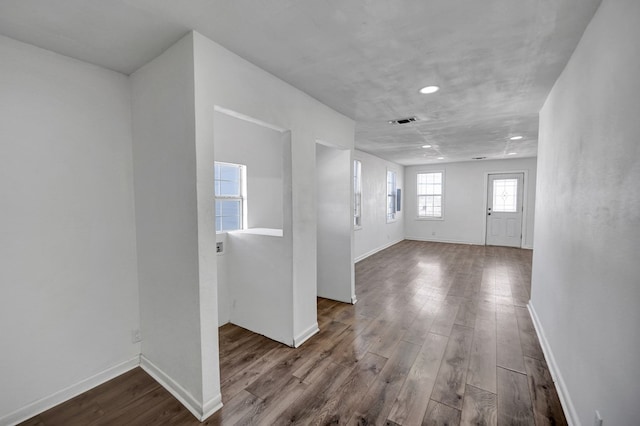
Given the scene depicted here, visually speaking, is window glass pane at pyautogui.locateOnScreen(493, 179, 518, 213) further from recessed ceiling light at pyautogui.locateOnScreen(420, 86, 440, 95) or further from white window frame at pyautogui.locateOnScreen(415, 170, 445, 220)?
recessed ceiling light at pyautogui.locateOnScreen(420, 86, 440, 95)

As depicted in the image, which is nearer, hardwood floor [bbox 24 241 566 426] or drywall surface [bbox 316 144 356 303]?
hardwood floor [bbox 24 241 566 426]

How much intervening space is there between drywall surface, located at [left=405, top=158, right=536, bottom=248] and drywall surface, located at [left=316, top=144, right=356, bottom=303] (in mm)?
5826

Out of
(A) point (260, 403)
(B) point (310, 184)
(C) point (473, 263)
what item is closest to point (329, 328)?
(A) point (260, 403)

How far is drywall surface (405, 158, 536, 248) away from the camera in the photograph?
7320 millimetres

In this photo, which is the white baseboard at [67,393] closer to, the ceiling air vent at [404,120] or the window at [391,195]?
the ceiling air vent at [404,120]

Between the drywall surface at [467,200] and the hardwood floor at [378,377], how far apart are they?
485 cm

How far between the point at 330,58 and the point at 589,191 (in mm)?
1862

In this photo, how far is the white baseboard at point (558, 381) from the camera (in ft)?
5.46

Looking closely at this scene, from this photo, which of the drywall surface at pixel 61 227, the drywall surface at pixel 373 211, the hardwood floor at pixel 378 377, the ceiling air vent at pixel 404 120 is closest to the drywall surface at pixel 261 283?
the hardwood floor at pixel 378 377

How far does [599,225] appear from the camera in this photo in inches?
55.5

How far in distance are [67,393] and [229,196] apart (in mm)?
2134

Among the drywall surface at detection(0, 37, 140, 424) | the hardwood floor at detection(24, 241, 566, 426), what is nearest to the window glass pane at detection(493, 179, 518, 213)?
the hardwood floor at detection(24, 241, 566, 426)

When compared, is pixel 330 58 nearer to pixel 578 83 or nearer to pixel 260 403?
pixel 578 83

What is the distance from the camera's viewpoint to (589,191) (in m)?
1.57
